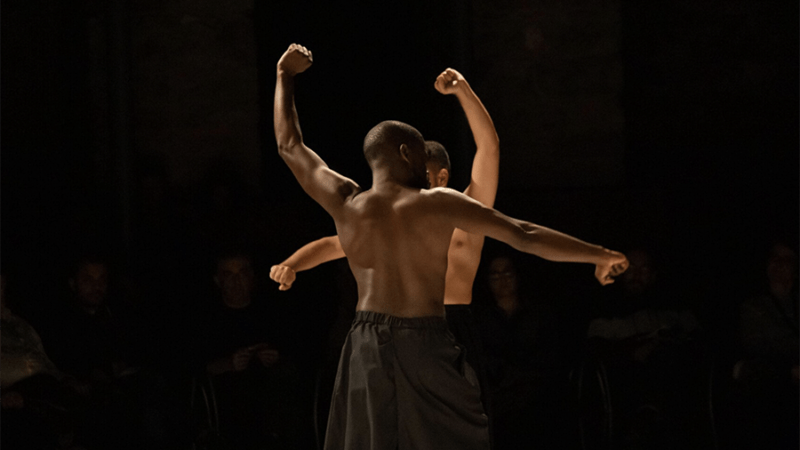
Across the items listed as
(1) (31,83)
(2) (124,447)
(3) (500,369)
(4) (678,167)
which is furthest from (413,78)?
(2) (124,447)

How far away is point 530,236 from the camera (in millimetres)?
3035

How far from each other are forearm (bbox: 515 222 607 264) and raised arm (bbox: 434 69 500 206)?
0.74 m

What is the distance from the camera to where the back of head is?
10.8ft

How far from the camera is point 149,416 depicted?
4930 millimetres

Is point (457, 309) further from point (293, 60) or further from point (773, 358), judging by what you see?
point (773, 358)

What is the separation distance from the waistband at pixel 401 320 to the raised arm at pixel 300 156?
0.36 metres

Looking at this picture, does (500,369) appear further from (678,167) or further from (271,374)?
(678,167)

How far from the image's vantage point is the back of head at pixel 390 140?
3.30 meters

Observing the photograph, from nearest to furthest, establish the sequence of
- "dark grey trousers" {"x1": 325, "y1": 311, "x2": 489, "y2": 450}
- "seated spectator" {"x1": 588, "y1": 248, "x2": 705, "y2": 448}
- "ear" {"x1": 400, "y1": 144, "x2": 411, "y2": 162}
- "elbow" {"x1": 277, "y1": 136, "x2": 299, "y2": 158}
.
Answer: "dark grey trousers" {"x1": 325, "y1": 311, "x2": 489, "y2": 450} → "ear" {"x1": 400, "y1": 144, "x2": 411, "y2": 162} → "elbow" {"x1": 277, "y1": 136, "x2": 299, "y2": 158} → "seated spectator" {"x1": 588, "y1": 248, "x2": 705, "y2": 448}

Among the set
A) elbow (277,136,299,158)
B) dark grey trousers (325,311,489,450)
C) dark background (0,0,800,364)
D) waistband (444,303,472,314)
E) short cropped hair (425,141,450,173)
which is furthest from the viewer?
dark background (0,0,800,364)

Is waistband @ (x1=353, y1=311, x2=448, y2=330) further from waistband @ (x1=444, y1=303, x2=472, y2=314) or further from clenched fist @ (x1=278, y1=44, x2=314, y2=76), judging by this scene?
clenched fist @ (x1=278, y1=44, x2=314, y2=76)

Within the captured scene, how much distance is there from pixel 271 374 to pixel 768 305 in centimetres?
259

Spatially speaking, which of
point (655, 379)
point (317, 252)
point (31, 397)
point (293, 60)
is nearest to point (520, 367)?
point (655, 379)

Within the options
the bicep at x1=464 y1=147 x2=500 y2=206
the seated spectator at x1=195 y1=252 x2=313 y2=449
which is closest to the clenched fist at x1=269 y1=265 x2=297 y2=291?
the bicep at x1=464 y1=147 x2=500 y2=206
